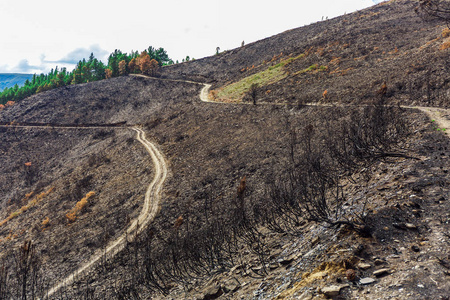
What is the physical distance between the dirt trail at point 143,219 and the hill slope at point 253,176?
0.94 metres

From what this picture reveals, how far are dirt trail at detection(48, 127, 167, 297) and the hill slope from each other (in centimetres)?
94

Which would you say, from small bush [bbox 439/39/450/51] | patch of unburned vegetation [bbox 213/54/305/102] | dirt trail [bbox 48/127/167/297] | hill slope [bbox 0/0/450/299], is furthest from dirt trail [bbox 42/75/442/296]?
patch of unburned vegetation [bbox 213/54/305/102]

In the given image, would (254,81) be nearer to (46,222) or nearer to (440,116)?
(440,116)

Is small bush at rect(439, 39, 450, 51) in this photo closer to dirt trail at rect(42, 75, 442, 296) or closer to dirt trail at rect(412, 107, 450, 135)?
dirt trail at rect(42, 75, 442, 296)

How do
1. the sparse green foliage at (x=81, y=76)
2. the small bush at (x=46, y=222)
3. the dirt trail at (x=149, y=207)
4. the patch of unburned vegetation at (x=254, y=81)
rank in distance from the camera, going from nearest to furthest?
the dirt trail at (x=149, y=207) → the small bush at (x=46, y=222) → the patch of unburned vegetation at (x=254, y=81) → the sparse green foliage at (x=81, y=76)

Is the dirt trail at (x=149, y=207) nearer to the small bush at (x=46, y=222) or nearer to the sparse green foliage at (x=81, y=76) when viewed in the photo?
the small bush at (x=46, y=222)

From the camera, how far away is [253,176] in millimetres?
25047

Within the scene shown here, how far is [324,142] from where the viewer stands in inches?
965

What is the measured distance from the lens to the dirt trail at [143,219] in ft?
68.7

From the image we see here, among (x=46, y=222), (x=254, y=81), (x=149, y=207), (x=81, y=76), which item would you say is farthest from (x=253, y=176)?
(x=81, y=76)

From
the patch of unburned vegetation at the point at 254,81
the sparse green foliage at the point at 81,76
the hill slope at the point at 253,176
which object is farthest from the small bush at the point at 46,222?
the sparse green foliage at the point at 81,76

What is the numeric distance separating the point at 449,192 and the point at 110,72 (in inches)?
4653

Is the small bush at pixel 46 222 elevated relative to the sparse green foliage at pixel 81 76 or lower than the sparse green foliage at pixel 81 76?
lower

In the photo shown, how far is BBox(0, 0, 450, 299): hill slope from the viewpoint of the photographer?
25.7 feet
